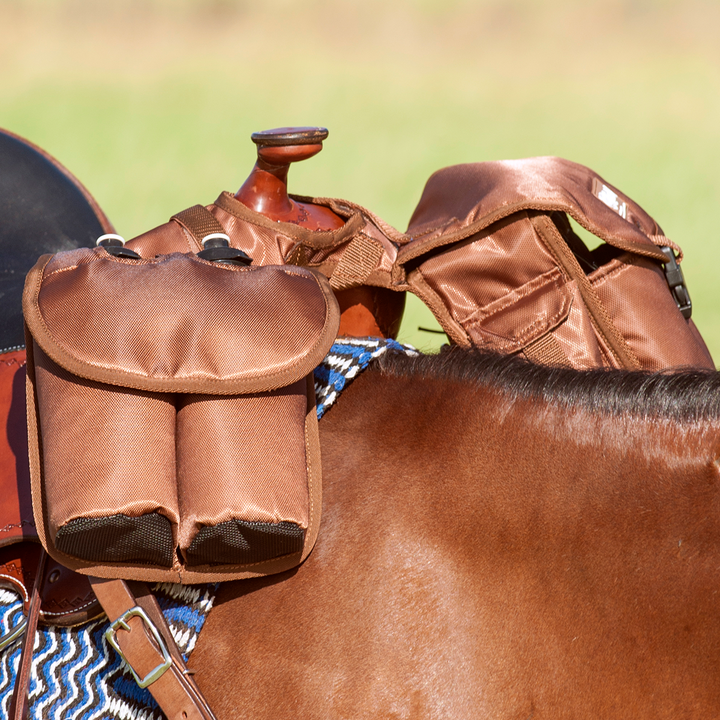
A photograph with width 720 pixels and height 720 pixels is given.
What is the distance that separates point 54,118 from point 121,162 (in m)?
1.23

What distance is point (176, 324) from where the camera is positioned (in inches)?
26.4

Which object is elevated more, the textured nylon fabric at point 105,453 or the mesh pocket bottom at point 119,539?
the textured nylon fabric at point 105,453

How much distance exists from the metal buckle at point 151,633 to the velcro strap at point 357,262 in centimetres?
49

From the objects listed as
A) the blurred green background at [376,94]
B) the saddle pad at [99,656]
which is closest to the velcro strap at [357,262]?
the saddle pad at [99,656]

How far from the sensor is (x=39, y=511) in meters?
0.70

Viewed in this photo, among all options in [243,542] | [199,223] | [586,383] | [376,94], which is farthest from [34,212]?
[376,94]

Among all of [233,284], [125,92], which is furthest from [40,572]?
[125,92]

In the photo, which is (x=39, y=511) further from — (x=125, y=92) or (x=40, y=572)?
(x=125, y=92)

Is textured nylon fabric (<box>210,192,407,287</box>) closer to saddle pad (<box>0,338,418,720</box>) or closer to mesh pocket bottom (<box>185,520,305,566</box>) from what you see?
saddle pad (<box>0,338,418,720</box>)

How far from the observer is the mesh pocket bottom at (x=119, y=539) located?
0.65 meters

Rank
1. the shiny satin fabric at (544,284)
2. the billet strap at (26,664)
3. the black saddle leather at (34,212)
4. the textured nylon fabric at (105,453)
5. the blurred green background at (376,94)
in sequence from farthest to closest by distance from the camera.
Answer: the blurred green background at (376,94)
the black saddle leather at (34,212)
the shiny satin fabric at (544,284)
the billet strap at (26,664)
the textured nylon fabric at (105,453)

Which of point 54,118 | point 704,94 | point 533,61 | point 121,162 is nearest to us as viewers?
point 121,162

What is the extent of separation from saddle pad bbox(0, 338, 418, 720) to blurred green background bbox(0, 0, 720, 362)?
365 centimetres

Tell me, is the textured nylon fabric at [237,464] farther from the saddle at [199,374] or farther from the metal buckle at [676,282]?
the metal buckle at [676,282]
